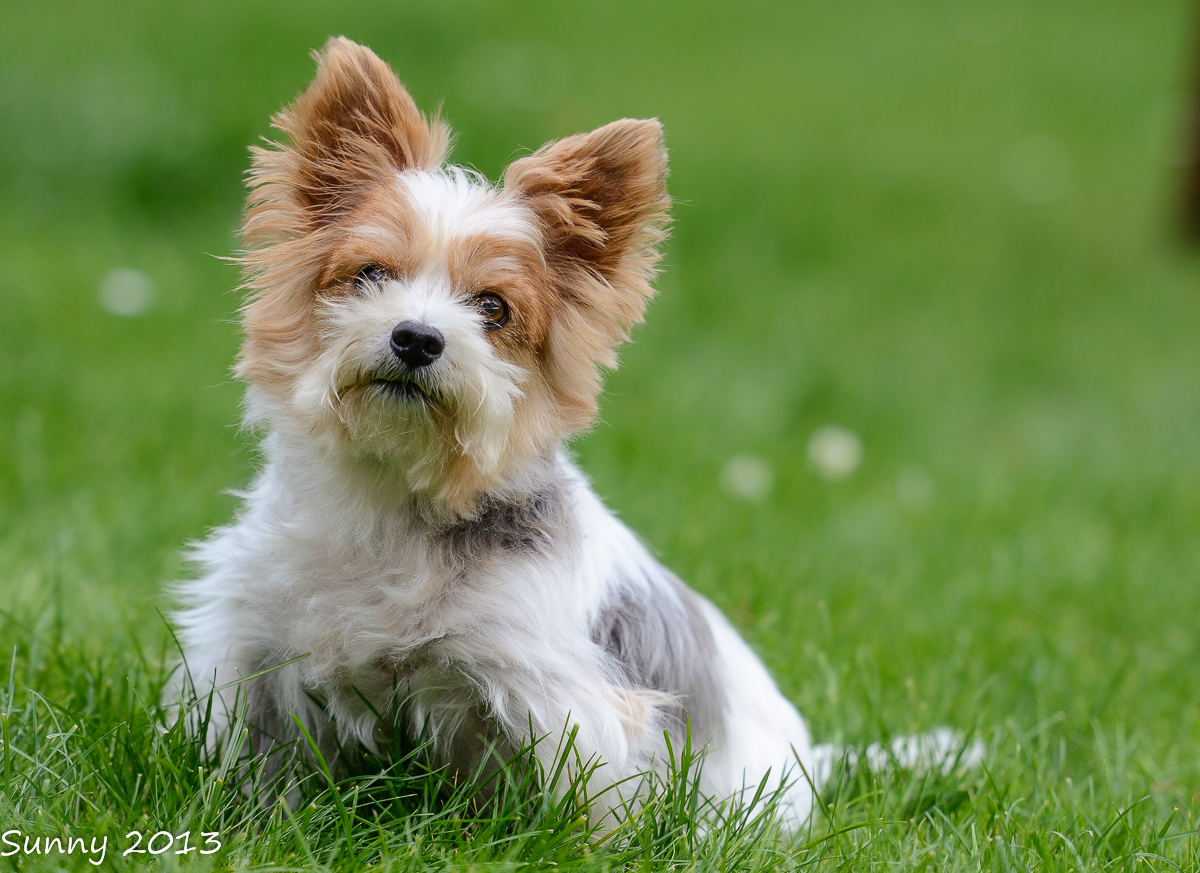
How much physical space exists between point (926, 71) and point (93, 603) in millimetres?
17033

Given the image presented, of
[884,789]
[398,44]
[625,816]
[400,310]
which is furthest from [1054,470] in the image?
[398,44]

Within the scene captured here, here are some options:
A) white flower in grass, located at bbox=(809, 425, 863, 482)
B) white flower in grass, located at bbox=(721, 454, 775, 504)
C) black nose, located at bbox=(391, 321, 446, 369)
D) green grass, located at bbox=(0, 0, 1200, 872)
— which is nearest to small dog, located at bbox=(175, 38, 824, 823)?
black nose, located at bbox=(391, 321, 446, 369)

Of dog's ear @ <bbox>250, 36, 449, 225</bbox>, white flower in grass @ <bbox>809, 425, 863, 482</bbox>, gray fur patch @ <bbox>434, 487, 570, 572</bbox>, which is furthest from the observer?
white flower in grass @ <bbox>809, 425, 863, 482</bbox>

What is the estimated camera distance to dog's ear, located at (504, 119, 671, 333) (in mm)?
3172

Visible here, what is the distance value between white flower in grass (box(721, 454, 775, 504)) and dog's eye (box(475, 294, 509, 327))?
3.48 meters

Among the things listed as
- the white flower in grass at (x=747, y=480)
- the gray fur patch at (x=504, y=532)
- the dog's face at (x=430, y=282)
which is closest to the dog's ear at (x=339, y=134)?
the dog's face at (x=430, y=282)

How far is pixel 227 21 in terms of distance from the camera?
39.3 feet

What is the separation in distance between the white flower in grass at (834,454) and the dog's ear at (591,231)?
3807mm

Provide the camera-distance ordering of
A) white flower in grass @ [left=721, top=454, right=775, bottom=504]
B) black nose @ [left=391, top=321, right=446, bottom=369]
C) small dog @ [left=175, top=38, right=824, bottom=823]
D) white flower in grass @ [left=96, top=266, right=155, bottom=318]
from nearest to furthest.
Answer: black nose @ [left=391, top=321, right=446, bottom=369] < small dog @ [left=175, top=38, right=824, bottom=823] < white flower in grass @ [left=721, top=454, right=775, bottom=504] < white flower in grass @ [left=96, top=266, right=155, bottom=318]

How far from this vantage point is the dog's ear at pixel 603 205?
3.17 metres

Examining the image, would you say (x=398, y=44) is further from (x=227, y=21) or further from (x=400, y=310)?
(x=400, y=310)


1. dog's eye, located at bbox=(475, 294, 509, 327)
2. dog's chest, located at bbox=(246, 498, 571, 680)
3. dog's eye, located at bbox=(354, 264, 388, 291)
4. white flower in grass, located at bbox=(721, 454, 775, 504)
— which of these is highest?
dog's eye, located at bbox=(354, 264, 388, 291)

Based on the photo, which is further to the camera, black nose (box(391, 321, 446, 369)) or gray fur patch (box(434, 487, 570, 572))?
gray fur patch (box(434, 487, 570, 572))

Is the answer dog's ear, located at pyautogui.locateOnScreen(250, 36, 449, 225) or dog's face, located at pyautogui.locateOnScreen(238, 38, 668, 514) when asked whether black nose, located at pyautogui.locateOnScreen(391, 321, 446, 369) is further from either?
dog's ear, located at pyautogui.locateOnScreen(250, 36, 449, 225)
